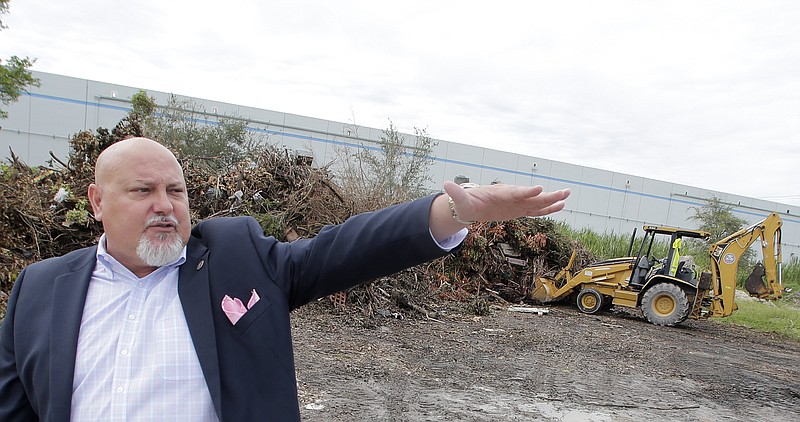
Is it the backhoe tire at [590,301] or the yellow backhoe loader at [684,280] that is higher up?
the yellow backhoe loader at [684,280]

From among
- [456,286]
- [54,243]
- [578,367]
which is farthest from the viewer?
[456,286]

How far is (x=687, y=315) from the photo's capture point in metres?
10.1

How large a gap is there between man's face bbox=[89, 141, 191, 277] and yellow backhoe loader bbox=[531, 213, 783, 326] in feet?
33.6

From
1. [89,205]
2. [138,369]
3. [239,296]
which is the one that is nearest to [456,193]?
[239,296]

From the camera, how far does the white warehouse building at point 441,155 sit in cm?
2258

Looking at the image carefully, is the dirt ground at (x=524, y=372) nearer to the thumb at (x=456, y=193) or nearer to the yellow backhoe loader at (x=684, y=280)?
the yellow backhoe loader at (x=684, y=280)

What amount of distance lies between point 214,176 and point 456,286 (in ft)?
17.5

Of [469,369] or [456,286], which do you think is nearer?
[469,369]

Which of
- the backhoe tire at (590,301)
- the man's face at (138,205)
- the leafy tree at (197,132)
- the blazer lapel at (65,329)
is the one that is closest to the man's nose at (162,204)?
the man's face at (138,205)

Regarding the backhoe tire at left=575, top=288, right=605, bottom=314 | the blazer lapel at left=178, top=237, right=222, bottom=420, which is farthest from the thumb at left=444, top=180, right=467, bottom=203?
the backhoe tire at left=575, top=288, right=605, bottom=314

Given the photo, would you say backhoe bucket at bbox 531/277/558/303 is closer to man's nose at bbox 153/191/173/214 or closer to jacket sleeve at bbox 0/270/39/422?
man's nose at bbox 153/191/173/214

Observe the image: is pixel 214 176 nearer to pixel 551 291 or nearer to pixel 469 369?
pixel 469 369

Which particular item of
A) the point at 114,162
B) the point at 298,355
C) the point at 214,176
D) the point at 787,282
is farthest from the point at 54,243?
the point at 787,282

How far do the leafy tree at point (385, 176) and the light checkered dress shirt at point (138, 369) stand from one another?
26.5 ft
